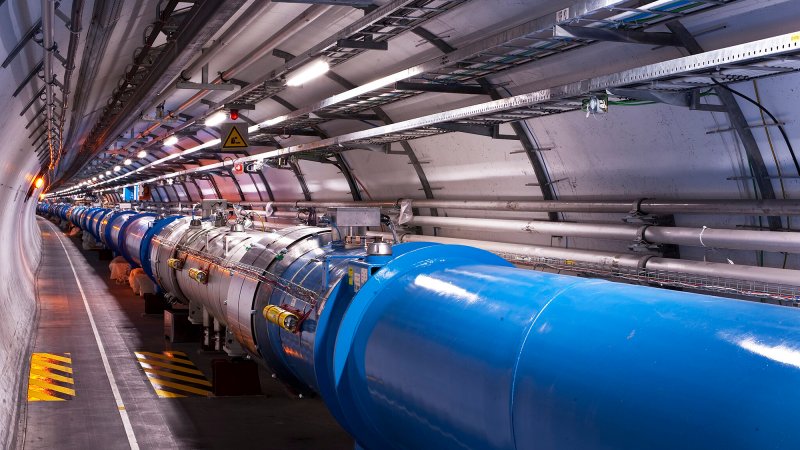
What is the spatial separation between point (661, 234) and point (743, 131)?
1.28 metres

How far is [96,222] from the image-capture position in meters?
26.5

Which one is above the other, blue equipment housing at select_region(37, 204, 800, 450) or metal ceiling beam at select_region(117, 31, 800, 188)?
metal ceiling beam at select_region(117, 31, 800, 188)

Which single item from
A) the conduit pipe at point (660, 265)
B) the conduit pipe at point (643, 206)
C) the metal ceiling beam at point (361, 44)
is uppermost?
the metal ceiling beam at point (361, 44)

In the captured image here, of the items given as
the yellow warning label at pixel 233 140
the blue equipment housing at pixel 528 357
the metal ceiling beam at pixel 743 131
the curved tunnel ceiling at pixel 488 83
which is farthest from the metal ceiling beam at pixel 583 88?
the yellow warning label at pixel 233 140

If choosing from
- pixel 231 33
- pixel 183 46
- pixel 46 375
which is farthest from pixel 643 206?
pixel 46 375

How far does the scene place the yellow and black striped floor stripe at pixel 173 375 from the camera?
8.35 meters

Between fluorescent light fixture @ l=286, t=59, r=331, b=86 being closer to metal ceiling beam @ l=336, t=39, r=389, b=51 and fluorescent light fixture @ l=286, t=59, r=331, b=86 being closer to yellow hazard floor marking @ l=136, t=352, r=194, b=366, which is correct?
metal ceiling beam @ l=336, t=39, r=389, b=51

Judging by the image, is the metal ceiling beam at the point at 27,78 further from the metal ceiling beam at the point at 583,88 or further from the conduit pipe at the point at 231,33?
the metal ceiling beam at the point at 583,88

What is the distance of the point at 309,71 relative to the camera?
8.35 m

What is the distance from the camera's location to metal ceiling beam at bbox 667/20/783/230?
680cm

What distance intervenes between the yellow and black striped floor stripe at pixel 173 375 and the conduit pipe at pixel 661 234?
4.29m

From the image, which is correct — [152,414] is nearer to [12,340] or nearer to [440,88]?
[12,340]

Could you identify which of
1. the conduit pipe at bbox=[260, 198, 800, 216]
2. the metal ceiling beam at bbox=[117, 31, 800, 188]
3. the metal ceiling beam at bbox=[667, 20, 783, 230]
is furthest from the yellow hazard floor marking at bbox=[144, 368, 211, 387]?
the metal ceiling beam at bbox=[667, 20, 783, 230]

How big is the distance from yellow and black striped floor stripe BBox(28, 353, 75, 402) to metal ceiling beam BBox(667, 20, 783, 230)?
22.3 ft
